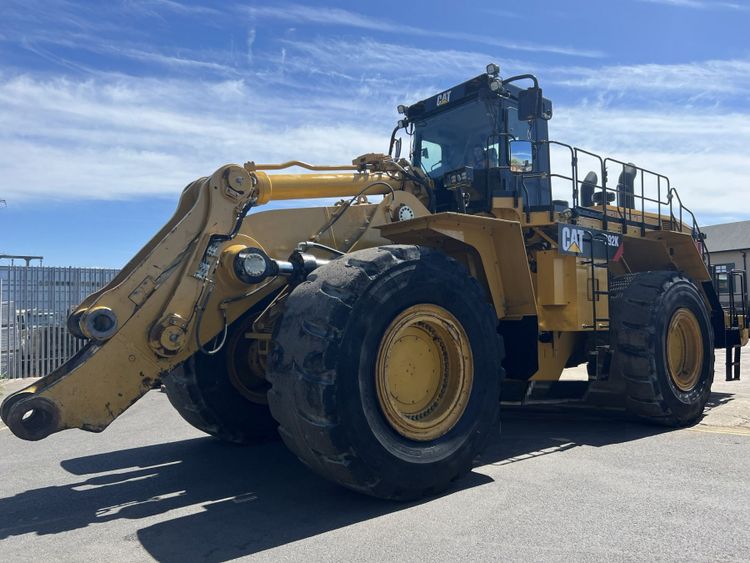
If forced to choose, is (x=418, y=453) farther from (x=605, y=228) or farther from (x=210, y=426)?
(x=605, y=228)

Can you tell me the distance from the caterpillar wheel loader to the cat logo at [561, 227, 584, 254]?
44 millimetres

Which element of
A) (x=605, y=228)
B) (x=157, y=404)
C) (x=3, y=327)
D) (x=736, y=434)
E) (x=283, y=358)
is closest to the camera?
(x=283, y=358)

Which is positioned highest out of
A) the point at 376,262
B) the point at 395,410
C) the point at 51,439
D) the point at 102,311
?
the point at 376,262

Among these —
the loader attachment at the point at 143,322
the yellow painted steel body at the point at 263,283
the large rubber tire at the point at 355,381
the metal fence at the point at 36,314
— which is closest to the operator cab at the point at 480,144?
the yellow painted steel body at the point at 263,283

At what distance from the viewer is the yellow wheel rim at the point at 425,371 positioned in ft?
15.9

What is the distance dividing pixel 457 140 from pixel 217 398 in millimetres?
3971

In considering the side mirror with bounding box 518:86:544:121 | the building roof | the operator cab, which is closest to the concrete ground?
the operator cab

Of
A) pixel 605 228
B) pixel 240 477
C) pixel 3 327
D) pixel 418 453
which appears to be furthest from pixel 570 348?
pixel 3 327

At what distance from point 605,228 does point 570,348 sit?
1601mm

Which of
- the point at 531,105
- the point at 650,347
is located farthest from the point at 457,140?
the point at 650,347

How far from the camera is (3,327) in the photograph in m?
15.4

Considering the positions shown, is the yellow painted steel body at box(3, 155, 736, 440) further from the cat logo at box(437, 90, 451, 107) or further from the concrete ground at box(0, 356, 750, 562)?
the cat logo at box(437, 90, 451, 107)

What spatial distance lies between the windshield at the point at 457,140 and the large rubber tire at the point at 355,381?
108 inches

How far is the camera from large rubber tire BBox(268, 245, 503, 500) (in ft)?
14.3
